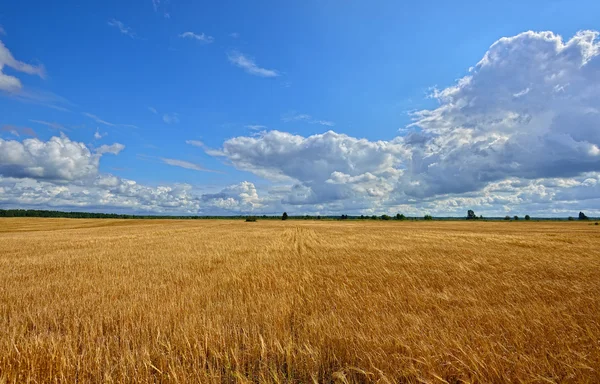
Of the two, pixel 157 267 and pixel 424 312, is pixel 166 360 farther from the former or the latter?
pixel 157 267

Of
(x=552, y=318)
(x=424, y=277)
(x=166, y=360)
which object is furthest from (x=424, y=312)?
(x=166, y=360)

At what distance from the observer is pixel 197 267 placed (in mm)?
12906

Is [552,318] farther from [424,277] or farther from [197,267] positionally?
[197,267]

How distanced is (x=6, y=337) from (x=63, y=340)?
1.09 m

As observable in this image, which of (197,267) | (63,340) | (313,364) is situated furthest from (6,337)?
(197,267)

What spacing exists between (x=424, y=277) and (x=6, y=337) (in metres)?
10.7

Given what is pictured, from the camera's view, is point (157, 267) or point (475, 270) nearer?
point (475, 270)

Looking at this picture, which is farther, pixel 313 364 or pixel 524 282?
pixel 524 282

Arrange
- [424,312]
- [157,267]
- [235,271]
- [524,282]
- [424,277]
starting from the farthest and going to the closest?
[157,267] → [235,271] → [424,277] → [524,282] → [424,312]

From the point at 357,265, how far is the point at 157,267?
8.46 metres

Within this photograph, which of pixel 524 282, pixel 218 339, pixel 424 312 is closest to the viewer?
pixel 218 339

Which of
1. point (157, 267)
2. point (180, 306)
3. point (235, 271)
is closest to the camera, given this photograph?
point (180, 306)

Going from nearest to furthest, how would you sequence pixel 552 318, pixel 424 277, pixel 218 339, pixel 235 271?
pixel 218 339
pixel 552 318
pixel 424 277
pixel 235 271

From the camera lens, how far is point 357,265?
13023 millimetres
